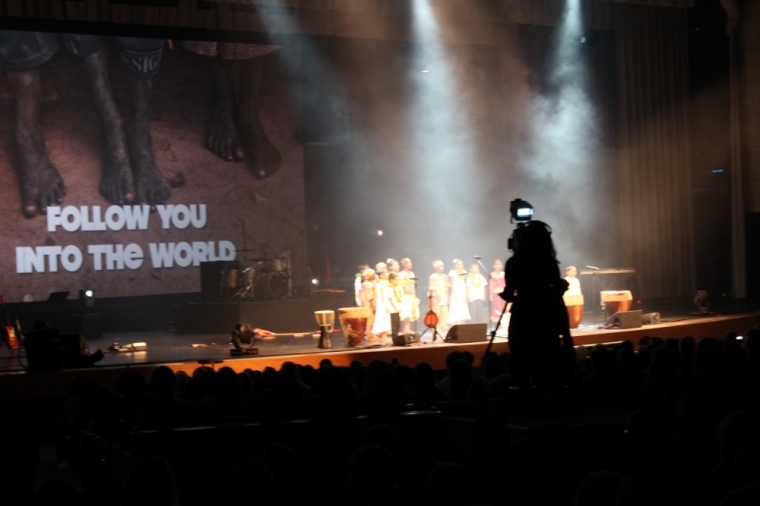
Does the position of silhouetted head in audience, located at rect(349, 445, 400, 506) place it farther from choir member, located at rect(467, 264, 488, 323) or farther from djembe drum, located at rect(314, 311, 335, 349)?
choir member, located at rect(467, 264, 488, 323)

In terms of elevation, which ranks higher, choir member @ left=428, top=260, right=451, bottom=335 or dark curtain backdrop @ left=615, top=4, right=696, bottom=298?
dark curtain backdrop @ left=615, top=4, right=696, bottom=298

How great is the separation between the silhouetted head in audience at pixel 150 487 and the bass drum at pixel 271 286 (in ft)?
38.1

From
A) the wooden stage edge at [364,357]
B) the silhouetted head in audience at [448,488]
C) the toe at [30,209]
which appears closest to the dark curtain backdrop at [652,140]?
the wooden stage edge at [364,357]

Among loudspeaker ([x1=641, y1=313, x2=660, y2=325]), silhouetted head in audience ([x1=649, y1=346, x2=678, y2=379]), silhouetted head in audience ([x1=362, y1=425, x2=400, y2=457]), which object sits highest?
silhouetted head in audience ([x1=649, y1=346, x2=678, y2=379])

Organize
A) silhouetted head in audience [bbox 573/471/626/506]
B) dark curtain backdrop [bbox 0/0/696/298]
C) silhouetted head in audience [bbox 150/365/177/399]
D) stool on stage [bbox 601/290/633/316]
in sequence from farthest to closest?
dark curtain backdrop [bbox 0/0/696/298] < stool on stage [bbox 601/290/633/316] < silhouetted head in audience [bbox 150/365/177/399] < silhouetted head in audience [bbox 573/471/626/506]

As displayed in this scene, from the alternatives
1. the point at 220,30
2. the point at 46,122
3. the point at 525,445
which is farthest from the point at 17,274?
the point at 525,445

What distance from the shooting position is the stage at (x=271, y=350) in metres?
8.67

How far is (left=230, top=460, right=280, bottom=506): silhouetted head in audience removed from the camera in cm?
286

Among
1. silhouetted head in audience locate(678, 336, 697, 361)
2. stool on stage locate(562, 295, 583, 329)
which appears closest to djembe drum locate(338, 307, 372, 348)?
stool on stage locate(562, 295, 583, 329)

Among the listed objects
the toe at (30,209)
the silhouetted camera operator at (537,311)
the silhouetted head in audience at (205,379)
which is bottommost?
the silhouetted head in audience at (205,379)

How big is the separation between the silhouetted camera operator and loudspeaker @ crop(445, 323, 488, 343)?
5412 mm

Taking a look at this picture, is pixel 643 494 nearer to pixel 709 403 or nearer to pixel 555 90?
pixel 709 403

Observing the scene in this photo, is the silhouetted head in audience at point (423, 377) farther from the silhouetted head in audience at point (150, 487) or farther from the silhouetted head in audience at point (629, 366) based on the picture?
the silhouetted head in audience at point (150, 487)

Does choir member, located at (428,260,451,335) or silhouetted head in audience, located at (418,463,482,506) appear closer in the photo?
silhouetted head in audience, located at (418,463,482,506)
